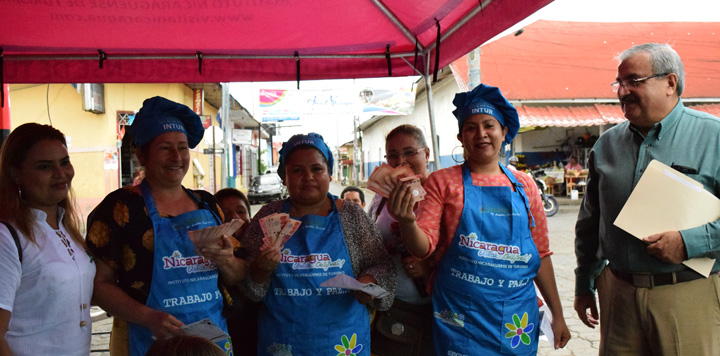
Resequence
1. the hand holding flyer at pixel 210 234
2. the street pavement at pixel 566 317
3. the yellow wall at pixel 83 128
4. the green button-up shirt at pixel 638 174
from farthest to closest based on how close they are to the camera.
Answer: the yellow wall at pixel 83 128, the street pavement at pixel 566 317, the green button-up shirt at pixel 638 174, the hand holding flyer at pixel 210 234

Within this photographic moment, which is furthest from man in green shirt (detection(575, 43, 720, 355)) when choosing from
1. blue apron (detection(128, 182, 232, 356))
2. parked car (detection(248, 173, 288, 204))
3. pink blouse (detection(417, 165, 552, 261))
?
parked car (detection(248, 173, 288, 204))

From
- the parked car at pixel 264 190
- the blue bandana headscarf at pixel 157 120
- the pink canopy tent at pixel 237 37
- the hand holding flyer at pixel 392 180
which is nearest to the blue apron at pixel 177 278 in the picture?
→ the blue bandana headscarf at pixel 157 120

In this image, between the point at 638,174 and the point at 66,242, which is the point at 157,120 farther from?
the point at 638,174

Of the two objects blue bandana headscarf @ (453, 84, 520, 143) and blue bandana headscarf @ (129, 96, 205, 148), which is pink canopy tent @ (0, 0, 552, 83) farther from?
blue bandana headscarf @ (129, 96, 205, 148)

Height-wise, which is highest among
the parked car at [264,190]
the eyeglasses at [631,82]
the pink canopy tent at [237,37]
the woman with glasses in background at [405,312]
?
the pink canopy tent at [237,37]

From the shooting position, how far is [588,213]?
8.28ft

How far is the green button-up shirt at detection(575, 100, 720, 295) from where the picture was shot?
6.63 feet

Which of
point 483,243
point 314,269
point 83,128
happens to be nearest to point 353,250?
point 314,269

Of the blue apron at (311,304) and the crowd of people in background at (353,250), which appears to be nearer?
the crowd of people in background at (353,250)

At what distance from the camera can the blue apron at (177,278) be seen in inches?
75.5

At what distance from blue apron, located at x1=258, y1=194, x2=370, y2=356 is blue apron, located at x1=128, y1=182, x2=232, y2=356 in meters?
0.26

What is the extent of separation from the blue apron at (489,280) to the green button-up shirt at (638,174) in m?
0.47

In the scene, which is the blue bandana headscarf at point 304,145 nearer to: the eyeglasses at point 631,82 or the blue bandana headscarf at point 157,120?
the blue bandana headscarf at point 157,120

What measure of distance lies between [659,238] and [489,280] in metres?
0.76
